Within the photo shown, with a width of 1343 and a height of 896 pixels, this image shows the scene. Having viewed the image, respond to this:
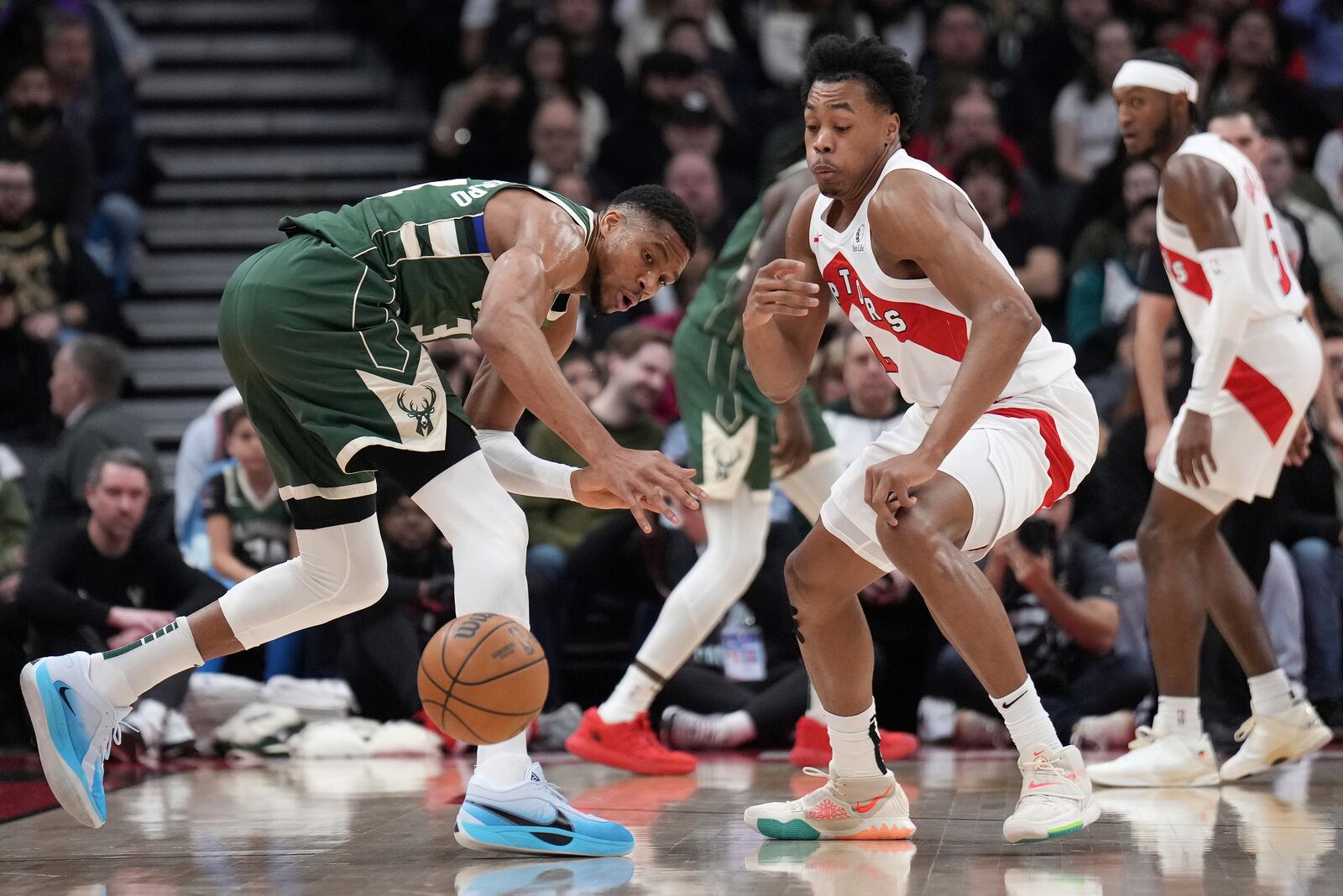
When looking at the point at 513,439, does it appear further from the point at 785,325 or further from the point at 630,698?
the point at 630,698

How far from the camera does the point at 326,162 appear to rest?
11531 millimetres

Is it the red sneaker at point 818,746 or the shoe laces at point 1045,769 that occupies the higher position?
the shoe laces at point 1045,769

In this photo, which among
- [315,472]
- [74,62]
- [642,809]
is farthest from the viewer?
[74,62]

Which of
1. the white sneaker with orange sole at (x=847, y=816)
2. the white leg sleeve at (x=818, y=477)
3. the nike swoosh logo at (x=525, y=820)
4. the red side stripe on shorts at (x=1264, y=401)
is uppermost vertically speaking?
the red side stripe on shorts at (x=1264, y=401)

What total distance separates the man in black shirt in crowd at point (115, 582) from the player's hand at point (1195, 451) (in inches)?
157

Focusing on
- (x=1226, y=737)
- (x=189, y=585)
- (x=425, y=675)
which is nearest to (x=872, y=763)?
(x=425, y=675)

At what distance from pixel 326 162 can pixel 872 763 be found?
8104 millimetres

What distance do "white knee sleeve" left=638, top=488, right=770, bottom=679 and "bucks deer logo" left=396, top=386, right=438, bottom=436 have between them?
202 centimetres

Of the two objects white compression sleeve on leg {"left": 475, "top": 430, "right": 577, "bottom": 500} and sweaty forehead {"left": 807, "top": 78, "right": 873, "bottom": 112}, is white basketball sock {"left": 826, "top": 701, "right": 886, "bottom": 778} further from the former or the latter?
sweaty forehead {"left": 807, "top": 78, "right": 873, "bottom": 112}

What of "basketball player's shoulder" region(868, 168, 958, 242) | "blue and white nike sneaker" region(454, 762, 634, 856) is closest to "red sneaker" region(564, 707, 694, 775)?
"blue and white nike sneaker" region(454, 762, 634, 856)

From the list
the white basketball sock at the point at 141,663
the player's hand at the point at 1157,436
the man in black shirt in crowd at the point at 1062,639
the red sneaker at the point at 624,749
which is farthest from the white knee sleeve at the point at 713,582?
the white basketball sock at the point at 141,663

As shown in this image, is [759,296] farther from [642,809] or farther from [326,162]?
[326,162]

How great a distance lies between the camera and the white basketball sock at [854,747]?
4.46 metres

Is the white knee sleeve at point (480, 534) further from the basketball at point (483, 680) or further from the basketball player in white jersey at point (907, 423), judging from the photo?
the basketball player in white jersey at point (907, 423)
